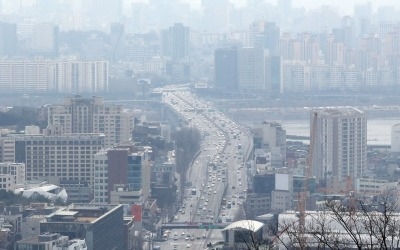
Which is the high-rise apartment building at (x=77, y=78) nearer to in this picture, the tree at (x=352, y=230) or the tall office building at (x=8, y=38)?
the tall office building at (x=8, y=38)

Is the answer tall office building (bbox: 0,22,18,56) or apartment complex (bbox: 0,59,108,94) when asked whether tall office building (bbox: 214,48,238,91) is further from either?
tall office building (bbox: 0,22,18,56)

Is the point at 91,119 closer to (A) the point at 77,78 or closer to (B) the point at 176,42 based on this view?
(A) the point at 77,78

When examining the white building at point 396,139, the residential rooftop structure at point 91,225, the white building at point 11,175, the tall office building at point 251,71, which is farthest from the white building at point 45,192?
the tall office building at point 251,71

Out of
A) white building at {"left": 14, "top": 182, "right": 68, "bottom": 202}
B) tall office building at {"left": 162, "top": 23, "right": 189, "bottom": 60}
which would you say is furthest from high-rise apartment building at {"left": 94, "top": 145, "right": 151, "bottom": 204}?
tall office building at {"left": 162, "top": 23, "right": 189, "bottom": 60}

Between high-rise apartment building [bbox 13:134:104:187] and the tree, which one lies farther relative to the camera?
high-rise apartment building [bbox 13:134:104:187]

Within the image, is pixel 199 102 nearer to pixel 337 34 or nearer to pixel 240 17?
pixel 337 34
